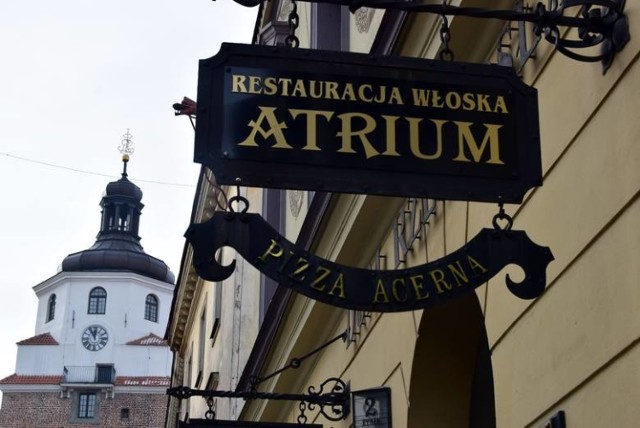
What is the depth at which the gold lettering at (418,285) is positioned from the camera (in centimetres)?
510

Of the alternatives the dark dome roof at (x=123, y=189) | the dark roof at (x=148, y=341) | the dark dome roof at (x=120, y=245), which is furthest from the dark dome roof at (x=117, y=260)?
the dark roof at (x=148, y=341)

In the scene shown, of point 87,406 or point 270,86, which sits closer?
point 270,86

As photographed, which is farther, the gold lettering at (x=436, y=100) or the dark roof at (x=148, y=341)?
the dark roof at (x=148, y=341)

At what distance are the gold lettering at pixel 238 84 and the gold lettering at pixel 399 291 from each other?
38.9 inches

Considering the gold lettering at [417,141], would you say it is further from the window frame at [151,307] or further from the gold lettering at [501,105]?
the window frame at [151,307]

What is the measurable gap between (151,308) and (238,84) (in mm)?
75758

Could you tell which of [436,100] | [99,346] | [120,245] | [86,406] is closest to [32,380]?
[86,406]

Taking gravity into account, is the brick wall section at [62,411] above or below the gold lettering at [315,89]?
above

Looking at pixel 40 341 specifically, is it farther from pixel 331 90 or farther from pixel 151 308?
pixel 331 90

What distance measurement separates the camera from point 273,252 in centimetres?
504

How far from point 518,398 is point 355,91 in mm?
2132

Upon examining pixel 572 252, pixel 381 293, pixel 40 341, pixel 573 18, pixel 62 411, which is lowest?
pixel 381 293

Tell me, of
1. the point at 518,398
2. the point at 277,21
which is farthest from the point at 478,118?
the point at 277,21

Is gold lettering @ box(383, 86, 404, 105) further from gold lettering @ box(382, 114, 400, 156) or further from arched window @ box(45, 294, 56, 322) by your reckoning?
arched window @ box(45, 294, 56, 322)
